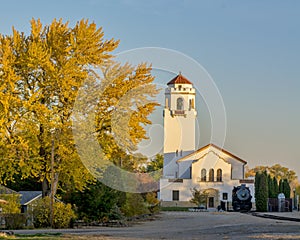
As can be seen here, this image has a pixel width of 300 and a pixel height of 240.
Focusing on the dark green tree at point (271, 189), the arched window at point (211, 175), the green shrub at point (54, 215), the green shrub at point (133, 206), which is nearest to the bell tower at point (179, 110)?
the green shrub at point (133, 206)

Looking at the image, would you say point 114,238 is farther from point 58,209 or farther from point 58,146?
point 58,146

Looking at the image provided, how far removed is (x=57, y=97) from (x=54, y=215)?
6245mm

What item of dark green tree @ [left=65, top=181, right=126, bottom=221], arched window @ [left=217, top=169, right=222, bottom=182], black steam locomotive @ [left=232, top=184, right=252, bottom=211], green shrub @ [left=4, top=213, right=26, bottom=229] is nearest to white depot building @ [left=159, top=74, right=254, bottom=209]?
arched window @ [left=217, top=169, right=222, bottom=182]

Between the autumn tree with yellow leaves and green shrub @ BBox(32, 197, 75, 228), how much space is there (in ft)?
7.21

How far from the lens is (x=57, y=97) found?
110 ft

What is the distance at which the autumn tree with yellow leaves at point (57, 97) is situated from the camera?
32.4 metres

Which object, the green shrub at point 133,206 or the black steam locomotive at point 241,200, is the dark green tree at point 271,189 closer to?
the black steam locomotive at point 241,200

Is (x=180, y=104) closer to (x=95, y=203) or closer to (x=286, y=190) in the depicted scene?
(x=286, y=190)

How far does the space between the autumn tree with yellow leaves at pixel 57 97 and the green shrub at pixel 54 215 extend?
220 centimetres

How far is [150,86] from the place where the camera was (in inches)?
1379

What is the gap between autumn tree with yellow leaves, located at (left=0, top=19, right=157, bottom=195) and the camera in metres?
32.4

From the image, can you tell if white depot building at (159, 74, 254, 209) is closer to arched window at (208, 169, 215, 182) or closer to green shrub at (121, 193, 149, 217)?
arched window at (208, 169, 215, 182)

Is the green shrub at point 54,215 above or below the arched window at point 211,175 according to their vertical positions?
below

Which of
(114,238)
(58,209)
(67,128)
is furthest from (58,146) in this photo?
(114,238)
